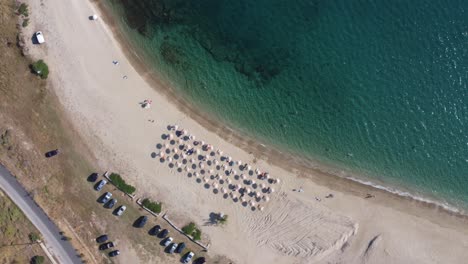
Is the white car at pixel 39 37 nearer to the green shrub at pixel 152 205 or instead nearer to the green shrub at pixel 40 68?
the green shrub at pixel 40 68

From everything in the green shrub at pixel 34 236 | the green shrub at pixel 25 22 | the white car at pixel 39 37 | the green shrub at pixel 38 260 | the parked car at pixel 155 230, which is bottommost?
the green shrub at pixel 38 260

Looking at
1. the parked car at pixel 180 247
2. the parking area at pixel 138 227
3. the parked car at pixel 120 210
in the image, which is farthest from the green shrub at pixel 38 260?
the parked car at pixel 180 247

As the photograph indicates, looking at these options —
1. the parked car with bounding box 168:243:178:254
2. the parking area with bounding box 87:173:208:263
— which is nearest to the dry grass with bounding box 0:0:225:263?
the parking area with bounding box 87:173:208:263

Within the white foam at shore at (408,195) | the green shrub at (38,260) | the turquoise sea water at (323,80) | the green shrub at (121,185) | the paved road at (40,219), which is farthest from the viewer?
the turquoise sea water at (323,80)

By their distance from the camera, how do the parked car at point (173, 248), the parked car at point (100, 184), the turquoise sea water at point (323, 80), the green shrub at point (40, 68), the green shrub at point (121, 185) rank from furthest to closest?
the turquoise sea water at point (323, 80)
the green shrub at point (40, 68)
the green shrub at point (121, 185)
the parked car at point (100, 184)
the parked car at point (173, 248)

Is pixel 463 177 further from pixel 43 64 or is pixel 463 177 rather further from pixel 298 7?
pixel 43 64

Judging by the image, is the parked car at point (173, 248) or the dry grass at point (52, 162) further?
the parked car at point (173, 248)

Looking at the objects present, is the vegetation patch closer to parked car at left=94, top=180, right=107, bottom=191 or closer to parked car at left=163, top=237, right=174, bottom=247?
parked car at left=163, top=237, right=174, bottom=247
